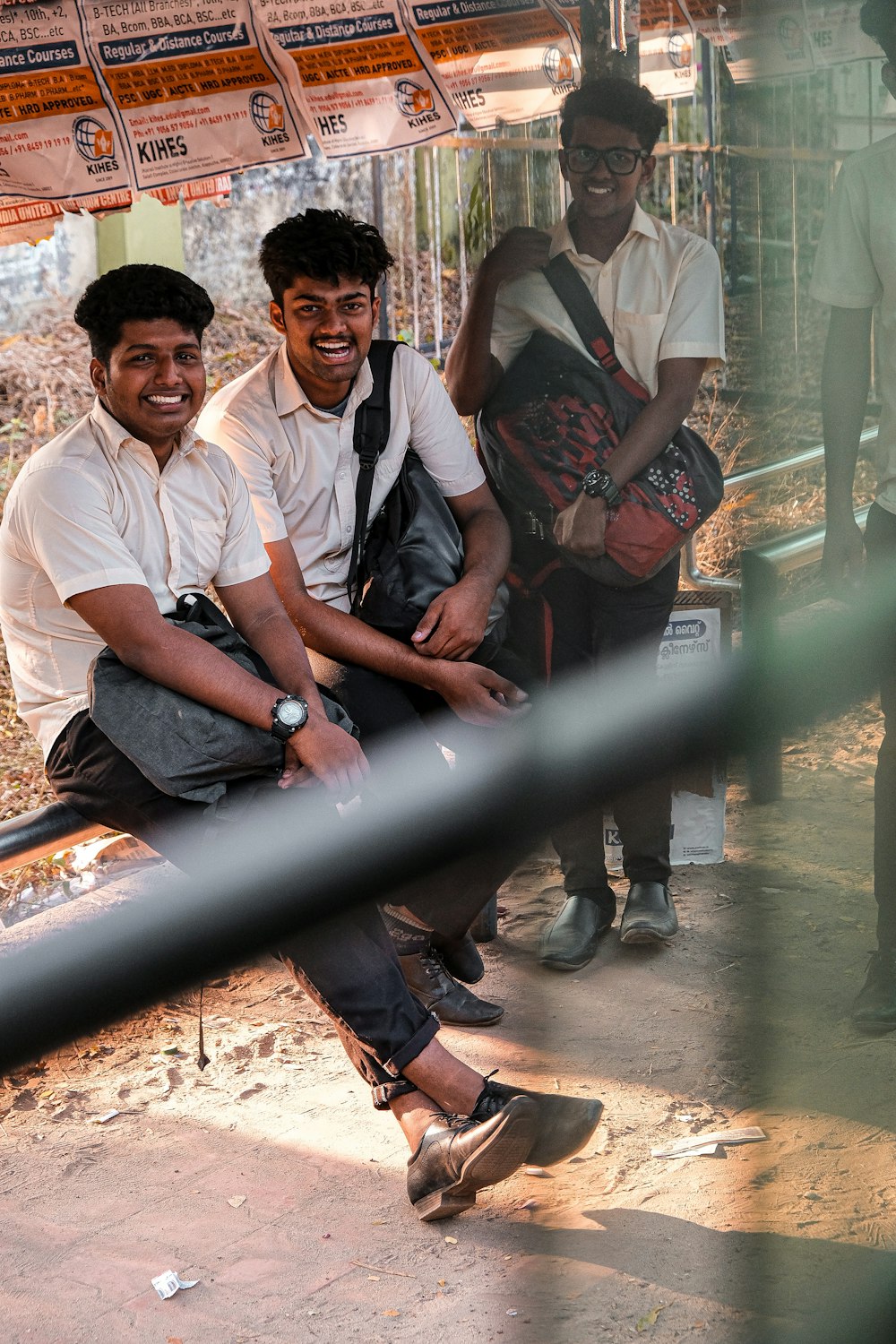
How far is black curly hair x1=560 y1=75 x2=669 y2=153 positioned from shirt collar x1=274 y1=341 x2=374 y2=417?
537 millimetres

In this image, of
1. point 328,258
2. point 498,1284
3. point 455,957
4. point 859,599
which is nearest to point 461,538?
point 328,258

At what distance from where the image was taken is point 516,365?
2684mm

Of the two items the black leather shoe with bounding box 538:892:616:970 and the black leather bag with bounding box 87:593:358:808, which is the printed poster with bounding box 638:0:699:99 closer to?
the black leather bag with bounding box 87:593:358:808

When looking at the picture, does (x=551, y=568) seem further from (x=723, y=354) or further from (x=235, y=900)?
(x=235, y=900)

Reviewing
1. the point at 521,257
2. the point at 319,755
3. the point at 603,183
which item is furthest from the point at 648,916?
the point at 603,183

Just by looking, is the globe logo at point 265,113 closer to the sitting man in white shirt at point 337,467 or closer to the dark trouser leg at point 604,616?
the sitting man in white shirt at point 337,467

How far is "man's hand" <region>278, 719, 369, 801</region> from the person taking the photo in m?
2.18

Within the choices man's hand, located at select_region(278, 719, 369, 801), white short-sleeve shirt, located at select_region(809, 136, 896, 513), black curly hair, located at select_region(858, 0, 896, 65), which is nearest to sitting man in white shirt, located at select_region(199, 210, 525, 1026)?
man's hand, located at select_region(278, 719, 369, 801)

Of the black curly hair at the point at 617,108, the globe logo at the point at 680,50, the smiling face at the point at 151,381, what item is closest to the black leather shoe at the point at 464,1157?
the smiling face at the point at 151,381

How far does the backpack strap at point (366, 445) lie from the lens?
257 cm

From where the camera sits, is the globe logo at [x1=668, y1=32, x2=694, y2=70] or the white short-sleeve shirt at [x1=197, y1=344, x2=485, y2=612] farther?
the globe logo at [x1=668, y1=32, x2=694, y2=70]

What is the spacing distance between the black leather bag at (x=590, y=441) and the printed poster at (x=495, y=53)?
388 mm

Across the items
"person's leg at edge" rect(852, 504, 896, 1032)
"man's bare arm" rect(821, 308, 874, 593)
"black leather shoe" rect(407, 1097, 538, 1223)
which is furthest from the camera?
"black leather shoe" rect(407, 1097, 538, 1223)

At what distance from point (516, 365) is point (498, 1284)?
5.07 ft
